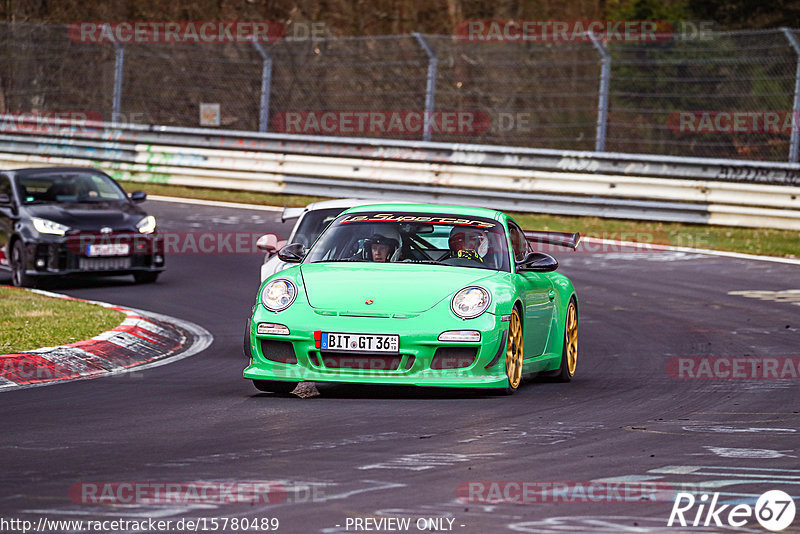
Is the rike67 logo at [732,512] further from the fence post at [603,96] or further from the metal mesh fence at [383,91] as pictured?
the metal mesh fence at [383,91]

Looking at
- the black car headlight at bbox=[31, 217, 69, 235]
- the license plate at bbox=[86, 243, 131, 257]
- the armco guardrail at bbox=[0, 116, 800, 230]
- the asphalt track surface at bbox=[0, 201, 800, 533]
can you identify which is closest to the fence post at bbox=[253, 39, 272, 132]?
the armco guardrail at bbox=[0, 116, 800, 230]

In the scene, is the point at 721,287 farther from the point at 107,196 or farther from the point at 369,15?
the point at 369,15

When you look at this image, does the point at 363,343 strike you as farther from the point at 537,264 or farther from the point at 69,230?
the point at 69,230

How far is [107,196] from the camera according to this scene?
60.0 ft

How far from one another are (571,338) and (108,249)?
7.60m

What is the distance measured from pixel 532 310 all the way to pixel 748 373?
6.26 ft

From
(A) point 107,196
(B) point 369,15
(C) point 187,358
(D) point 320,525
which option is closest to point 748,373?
(C) point 187,358

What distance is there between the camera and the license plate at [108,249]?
56.0 ft

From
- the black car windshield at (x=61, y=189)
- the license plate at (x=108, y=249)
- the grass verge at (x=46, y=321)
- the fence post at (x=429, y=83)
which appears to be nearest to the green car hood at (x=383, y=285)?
the grass verge at (x=46, y=321)

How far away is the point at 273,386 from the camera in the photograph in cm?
970

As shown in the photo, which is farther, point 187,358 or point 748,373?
point 187,358

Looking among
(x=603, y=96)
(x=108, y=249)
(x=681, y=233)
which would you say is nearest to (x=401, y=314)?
(x=108, y=249)

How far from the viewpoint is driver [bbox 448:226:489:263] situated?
405 inches

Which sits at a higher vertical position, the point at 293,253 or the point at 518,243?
the point at 518,243
